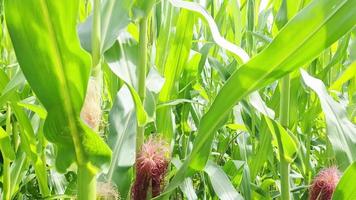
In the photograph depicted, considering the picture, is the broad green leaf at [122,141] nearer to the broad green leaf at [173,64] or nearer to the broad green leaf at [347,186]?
the broad green leaf at [173,64]

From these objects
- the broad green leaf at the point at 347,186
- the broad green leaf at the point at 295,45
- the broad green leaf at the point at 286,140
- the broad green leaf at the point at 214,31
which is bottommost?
the broad green leaf at the point at 347,186

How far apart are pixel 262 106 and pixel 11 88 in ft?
1.34

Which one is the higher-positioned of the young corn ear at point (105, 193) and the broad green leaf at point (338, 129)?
the broad green leaf at point (338, 129)

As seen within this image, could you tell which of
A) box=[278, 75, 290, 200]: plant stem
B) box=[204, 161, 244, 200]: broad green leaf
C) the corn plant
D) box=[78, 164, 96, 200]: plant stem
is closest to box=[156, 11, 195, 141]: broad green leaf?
the corn plant

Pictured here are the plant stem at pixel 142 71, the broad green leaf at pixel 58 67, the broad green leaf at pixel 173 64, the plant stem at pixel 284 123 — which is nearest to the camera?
the broad green leaf at pixel 58 67

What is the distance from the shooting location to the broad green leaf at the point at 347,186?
0.74 meters

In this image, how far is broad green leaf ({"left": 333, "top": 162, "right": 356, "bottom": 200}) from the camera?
2.43 feet

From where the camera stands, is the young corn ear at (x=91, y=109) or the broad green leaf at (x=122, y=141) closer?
the young corn ear at (x=91, y=109)

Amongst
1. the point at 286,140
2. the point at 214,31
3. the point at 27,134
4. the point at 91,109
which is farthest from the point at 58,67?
the point at 27,134

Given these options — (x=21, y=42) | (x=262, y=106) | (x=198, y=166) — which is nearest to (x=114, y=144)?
(x=198, y=166)

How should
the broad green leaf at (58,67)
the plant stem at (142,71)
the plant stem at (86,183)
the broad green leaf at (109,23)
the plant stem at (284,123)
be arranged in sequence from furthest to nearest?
the plant stem at (284,123) < the plant stem at (142,71) < the broad green leaf at (109,23) < the plant stem at (86,183) < the broad green leaf at (58,67)

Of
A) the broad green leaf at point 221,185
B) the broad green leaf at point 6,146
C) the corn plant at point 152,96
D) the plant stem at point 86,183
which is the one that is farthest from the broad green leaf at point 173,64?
the plant stem at point 86,183

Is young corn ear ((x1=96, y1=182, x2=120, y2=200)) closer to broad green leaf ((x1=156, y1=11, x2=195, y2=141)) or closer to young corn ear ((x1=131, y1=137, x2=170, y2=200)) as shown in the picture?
young corn ear ((x1=131, y1=137, x2=170, y2=200))

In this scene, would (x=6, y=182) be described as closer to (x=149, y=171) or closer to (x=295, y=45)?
(x=149, y=171)
